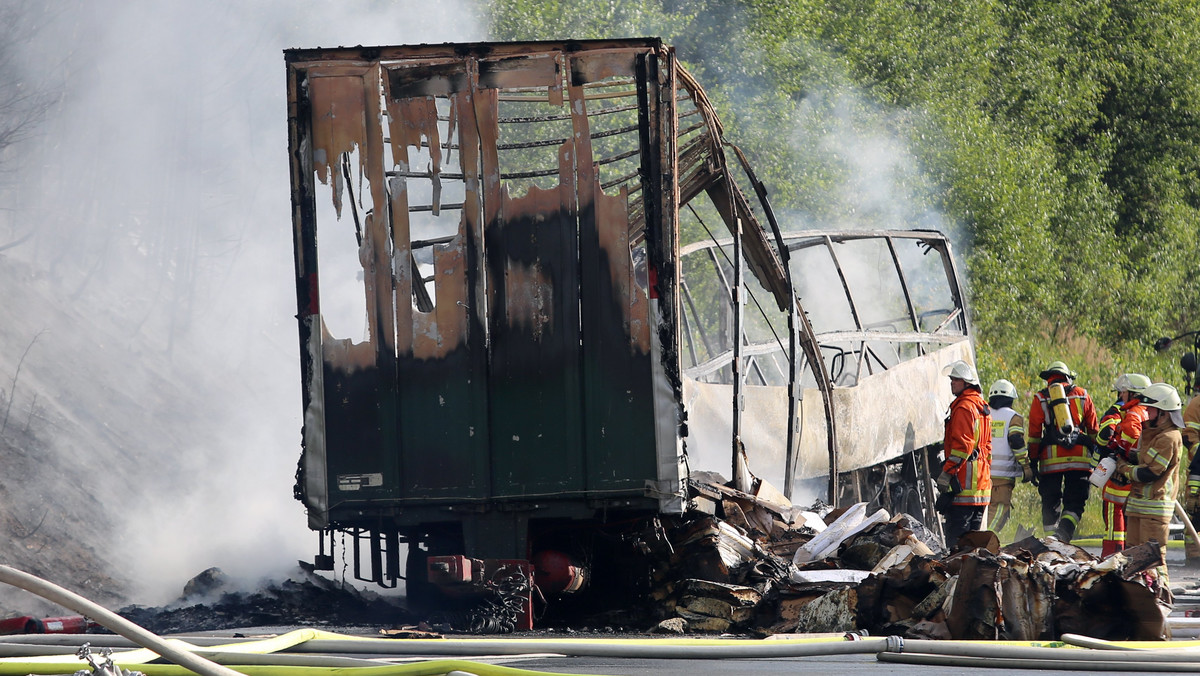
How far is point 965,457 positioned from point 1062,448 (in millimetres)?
1782

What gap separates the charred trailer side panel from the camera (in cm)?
695

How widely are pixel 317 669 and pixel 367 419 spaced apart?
106 inches

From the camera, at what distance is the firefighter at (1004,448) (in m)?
11.1

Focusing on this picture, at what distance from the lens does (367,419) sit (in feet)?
23.3

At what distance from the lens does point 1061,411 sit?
1081 centimetres

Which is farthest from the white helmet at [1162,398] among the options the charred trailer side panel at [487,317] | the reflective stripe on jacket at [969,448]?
the charred trailer side panel at [487,317]

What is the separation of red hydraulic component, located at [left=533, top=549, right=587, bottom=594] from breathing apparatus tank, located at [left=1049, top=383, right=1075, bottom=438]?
17.5ft

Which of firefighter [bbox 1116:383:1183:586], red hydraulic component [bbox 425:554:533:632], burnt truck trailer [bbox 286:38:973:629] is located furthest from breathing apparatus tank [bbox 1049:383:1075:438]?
red hydraulic component [bbox 425:554:533:632]

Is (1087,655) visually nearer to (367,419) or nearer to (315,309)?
(367,419)

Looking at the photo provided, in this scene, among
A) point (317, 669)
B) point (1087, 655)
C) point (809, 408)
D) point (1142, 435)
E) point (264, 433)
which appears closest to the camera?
point (317, 669)

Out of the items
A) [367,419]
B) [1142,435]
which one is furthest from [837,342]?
[367,419]

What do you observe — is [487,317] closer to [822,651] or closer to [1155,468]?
→ [822,651]

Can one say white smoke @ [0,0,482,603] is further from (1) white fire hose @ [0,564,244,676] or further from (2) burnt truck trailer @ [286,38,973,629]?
(1) white fire hose @ [0,564,244,676]

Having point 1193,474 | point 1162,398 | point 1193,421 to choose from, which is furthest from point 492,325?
point 1193,474
